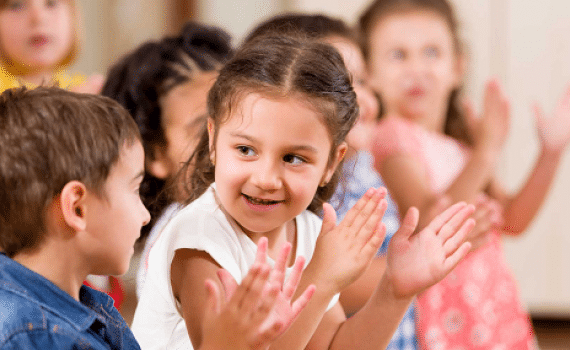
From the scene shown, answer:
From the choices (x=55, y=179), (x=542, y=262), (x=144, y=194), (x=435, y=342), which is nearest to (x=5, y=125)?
(x=55, y=179)

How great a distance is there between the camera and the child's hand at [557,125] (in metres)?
1.39

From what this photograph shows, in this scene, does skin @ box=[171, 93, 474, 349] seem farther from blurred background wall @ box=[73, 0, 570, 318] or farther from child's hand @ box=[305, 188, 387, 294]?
blurred background wall @ box=[73, 0, 570, 318]

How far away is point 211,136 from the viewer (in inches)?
24.9

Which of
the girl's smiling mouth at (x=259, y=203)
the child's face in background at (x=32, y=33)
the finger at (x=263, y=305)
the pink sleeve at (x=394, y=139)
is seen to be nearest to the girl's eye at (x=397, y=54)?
the pink sleeve at (x=394, y=139)

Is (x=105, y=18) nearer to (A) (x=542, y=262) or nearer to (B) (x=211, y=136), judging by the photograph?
(A) (x=542, y=262)

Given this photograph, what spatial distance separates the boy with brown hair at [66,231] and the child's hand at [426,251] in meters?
0.17

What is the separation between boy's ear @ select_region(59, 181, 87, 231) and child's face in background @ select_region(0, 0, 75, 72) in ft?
2.42

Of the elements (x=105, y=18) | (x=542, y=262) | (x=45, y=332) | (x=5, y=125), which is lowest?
(x=542, y=262)

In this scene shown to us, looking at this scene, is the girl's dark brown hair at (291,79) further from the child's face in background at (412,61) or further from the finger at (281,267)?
the child's face in background at (412,61)

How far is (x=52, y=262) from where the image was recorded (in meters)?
0.52

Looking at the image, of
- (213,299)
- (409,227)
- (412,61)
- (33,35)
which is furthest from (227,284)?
(412,61)

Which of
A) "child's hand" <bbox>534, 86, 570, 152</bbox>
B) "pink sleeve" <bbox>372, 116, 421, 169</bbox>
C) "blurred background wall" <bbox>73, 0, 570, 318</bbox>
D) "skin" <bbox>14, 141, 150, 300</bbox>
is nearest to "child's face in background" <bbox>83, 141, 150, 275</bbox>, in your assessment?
"skin" <bbox>14, 141, 150, 300</bbox>

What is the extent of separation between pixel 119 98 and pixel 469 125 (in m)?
0.81

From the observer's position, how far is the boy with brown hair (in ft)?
1.61
